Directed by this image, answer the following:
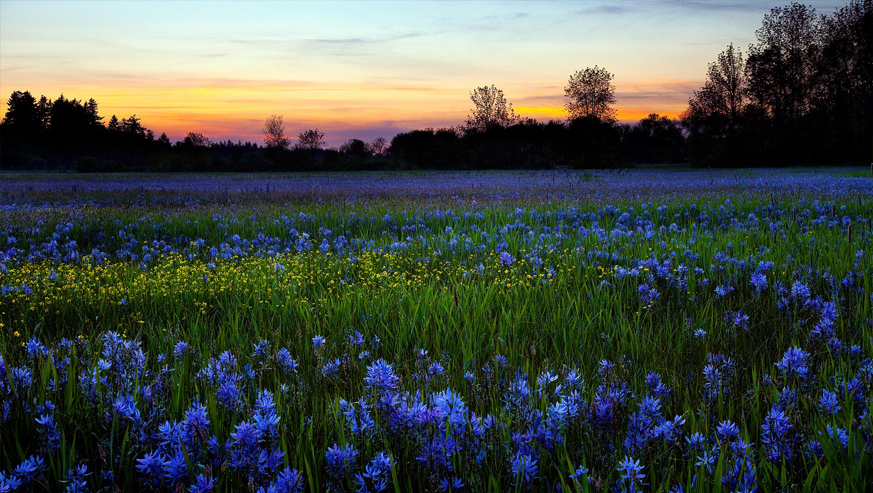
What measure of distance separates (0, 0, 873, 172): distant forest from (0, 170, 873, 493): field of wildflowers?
56653 mm

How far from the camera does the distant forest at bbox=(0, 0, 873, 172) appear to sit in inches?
1972

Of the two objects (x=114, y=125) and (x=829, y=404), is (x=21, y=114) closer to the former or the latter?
(x=114, y=125)

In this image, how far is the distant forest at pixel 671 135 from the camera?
5009 cm

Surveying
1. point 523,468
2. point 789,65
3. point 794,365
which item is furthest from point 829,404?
point 789,65

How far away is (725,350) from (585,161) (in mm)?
58782

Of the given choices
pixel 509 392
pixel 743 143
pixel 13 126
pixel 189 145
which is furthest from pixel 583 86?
pixel 13 126

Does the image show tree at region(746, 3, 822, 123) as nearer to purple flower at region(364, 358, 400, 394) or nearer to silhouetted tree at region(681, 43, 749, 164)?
silhouetted tree at region(681, 43, 749, 164)

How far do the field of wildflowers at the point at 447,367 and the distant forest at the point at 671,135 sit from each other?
5665cm

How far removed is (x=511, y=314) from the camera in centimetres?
337

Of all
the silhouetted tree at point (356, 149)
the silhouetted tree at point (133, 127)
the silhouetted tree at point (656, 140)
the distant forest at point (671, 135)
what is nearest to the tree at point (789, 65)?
the distant forest at point (671, 135)

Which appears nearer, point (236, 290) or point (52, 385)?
point (52, 385)

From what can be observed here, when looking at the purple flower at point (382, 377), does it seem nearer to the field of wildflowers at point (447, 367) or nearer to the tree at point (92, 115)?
the field of wildflowers at point (447, 367)

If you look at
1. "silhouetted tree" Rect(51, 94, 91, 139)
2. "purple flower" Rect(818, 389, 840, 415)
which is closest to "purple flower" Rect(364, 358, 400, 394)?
"purple flower" Rect(818, 389, 840, 415)

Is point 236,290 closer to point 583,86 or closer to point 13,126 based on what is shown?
point 583,86
